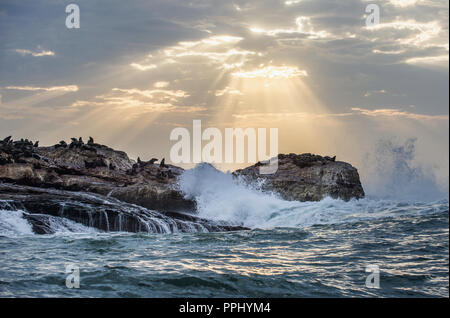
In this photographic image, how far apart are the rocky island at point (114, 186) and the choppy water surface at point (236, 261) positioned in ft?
3.44

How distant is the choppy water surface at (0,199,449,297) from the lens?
812cm

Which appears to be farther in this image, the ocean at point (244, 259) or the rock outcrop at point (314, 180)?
the rock outcrop at point (314, 180)

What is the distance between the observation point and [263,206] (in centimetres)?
2197

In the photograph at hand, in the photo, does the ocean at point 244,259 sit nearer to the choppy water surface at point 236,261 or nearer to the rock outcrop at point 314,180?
the choppy water surface at point 236,261

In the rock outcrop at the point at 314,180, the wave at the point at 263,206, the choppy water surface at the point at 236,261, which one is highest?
the rock outcrop at the point at 314,180

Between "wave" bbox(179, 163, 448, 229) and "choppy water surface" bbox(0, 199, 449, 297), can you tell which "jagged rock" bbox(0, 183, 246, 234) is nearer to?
"choppy water surface" bbox(0, 199, 449, 297)

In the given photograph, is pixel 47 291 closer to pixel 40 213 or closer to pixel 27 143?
pixel 40 213

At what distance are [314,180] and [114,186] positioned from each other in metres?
10.9

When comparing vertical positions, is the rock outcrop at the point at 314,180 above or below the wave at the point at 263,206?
above

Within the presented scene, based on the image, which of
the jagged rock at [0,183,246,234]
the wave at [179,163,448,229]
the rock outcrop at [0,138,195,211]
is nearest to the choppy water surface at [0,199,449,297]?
the jagged rock at [0,183,246,234]

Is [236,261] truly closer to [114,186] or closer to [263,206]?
[114,186]

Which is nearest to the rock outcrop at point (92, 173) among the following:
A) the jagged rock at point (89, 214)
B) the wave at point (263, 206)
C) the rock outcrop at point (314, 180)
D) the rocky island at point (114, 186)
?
the rocky island at point (114, 186)

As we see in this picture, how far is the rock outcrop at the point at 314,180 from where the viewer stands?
24.8 m

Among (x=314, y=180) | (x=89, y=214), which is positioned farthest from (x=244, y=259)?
(x=314, y=180)
